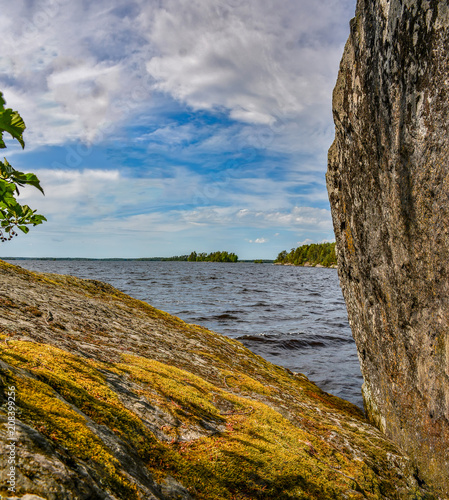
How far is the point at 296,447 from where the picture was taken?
4246 mm

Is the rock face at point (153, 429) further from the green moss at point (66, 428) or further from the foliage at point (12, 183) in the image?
the foliage at point (12, 183)

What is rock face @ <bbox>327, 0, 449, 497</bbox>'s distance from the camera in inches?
178

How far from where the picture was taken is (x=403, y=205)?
5.07 metres

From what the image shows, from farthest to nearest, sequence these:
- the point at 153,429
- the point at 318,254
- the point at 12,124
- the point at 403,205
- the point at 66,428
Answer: the point at 318,254 → the point at 403,205 → the point at 153,429 → the point at 66,428 → the point at 12,124

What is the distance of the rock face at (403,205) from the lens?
4.51m

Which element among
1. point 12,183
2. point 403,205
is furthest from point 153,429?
point 403,205

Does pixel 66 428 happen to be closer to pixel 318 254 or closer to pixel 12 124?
pixel 12 124

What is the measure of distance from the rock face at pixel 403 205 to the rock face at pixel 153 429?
938mm

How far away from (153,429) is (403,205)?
15.3ft

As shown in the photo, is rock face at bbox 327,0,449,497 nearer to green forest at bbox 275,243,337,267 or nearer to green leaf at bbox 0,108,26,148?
green leaf at bbox 0,108,26,148

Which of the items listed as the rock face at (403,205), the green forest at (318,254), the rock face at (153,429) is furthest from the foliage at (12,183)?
the green forest at (318,254)

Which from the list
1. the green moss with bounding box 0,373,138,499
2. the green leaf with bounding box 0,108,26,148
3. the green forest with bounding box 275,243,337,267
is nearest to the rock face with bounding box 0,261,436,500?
the green moss with bounding box 0,373,138,499

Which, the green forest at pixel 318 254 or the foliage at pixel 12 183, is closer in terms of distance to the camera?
the foliage at pixel 12 183

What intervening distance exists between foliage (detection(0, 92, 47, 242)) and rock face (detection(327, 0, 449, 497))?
4.88m
